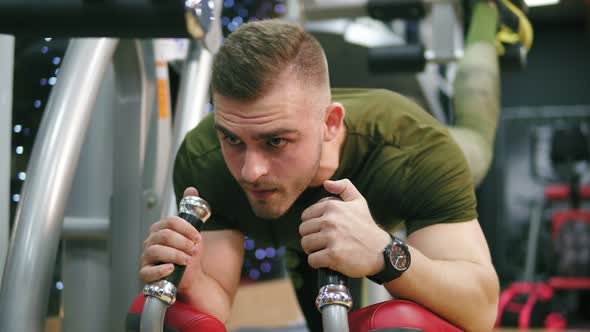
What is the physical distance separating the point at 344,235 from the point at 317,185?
1.03 feet

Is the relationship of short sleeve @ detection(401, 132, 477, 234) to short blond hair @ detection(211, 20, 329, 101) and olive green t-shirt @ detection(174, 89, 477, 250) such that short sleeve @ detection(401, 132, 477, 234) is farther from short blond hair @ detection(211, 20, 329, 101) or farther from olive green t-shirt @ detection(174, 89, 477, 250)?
short blond hair @ detection(211, 20, 329, 101)

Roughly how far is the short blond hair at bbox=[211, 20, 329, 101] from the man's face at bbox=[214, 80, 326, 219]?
0.02 meters

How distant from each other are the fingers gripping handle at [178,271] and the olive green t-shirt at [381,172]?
286 mm

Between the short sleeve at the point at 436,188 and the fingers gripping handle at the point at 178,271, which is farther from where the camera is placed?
the short sleeve at the point at 436,188

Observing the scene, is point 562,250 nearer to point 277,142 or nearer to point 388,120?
point 388,120

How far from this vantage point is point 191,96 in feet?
5.02

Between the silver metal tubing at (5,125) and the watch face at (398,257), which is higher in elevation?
the silver metal tubing at (5,125)

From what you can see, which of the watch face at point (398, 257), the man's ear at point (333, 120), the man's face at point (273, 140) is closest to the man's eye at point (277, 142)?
the man's face at point (273, 140)

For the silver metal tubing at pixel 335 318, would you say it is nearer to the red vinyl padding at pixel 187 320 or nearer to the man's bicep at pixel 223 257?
the red vinyl padding at pixel 187 320

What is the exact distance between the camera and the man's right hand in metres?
0.94

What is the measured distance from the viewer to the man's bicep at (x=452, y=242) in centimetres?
112

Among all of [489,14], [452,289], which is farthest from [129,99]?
[489,14]

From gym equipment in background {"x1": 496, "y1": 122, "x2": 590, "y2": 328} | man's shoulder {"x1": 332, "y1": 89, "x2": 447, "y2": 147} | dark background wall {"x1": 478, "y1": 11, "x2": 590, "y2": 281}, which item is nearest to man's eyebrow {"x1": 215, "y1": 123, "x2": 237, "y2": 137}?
man's shoulder {"x1": 332, "y1": 89, "x2": 447, "y2": 147}

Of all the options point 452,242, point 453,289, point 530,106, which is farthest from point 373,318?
point 530,106
